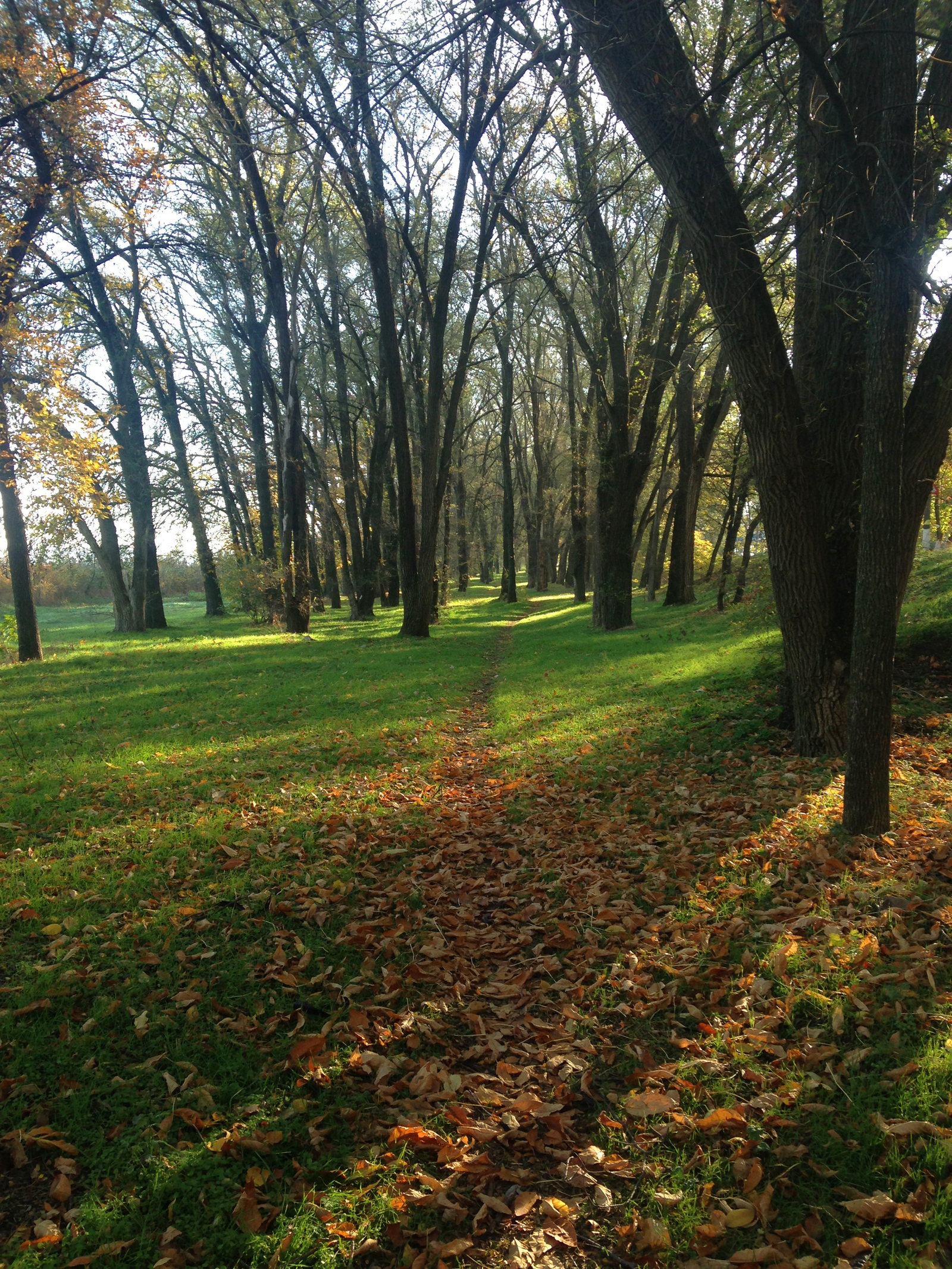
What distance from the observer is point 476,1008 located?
426 cm

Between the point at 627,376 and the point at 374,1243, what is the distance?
1734 centimetres

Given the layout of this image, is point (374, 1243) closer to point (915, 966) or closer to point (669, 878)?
point (915, 966)

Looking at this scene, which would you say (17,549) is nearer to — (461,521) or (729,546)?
(729,546)

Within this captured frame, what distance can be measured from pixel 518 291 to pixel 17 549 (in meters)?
21.0

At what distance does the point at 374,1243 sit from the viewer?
278 cm

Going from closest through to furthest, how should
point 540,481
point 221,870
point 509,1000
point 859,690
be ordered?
point 509,1000, point 859,690, point 221,870, point 540,481

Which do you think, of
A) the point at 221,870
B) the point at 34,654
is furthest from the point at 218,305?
the point at 221,870

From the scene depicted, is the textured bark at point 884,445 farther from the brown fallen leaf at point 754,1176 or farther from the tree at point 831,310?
the brown fallen leaf at point 754,1176

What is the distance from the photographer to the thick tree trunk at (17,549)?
12.5 m

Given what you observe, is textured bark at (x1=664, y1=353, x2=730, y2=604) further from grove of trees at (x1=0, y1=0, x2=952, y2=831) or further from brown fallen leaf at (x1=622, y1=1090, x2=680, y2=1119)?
brown fallen leaf at (x1=622, y1=1090, x2=680, y2=1119)

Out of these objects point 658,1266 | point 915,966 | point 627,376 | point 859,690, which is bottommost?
point 658,1266

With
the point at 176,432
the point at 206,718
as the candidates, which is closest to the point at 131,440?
the point at 176,432

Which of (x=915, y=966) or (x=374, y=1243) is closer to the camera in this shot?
(x=374, y=1243)

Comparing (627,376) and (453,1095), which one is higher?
(627,376)
